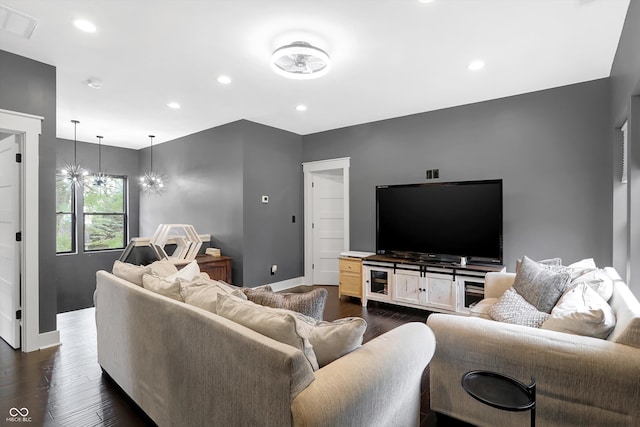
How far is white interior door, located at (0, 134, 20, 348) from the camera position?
301 centimetres

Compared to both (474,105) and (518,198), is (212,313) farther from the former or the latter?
(474,105)

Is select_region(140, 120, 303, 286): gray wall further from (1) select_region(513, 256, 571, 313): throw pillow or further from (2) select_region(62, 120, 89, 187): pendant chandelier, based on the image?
(1) select_region(513, 256, 571, 313): throw pillow

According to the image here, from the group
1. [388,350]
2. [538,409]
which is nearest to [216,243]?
[388,350]

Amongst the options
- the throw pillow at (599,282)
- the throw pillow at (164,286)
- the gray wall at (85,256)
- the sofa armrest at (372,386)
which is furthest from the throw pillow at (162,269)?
the gray wall at (85,256)

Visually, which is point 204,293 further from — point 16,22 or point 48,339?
point 16,22

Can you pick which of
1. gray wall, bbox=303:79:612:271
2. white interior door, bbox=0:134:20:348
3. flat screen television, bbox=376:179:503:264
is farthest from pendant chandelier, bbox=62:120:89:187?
gray wall, bbox=303:79:612:271

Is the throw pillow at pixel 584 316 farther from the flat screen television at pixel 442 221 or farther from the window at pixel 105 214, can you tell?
the window at pixel 105 214

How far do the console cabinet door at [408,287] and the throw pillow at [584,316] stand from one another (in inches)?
87.8

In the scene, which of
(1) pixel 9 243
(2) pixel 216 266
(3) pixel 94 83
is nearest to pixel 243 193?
(2) pixel 216 266

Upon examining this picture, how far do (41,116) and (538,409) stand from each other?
4539mm

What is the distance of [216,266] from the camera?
477cm

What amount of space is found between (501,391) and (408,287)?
2804mm

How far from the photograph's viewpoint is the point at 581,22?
2.46 m

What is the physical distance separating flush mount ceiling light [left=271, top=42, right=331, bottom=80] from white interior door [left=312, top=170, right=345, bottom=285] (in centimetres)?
296
